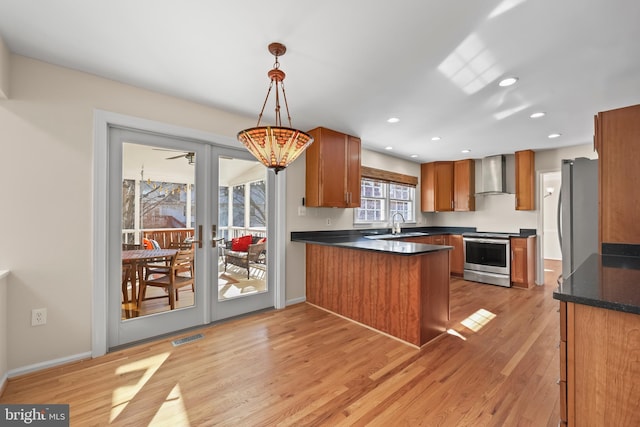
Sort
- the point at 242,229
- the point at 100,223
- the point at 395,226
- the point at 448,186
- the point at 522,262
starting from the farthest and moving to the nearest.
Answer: the point at 448,186, the point at 395,226, the point at 522,262, the point at 242,229, the point at 100,223

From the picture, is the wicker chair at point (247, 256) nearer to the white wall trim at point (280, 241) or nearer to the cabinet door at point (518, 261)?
the white wall trim at point (280, 241)

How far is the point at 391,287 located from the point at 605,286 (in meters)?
1.75

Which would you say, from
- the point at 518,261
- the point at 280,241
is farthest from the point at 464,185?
the point at 280,241

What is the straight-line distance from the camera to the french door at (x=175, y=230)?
2510mm

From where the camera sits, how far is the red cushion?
127 inches

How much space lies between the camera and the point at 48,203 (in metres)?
2.13

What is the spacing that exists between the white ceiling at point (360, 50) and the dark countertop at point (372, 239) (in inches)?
58.2

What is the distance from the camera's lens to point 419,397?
5.96 ft

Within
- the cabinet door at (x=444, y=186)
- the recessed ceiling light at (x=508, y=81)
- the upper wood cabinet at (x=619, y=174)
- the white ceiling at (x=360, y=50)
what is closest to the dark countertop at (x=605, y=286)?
the upper wood cabinet at (x=619, y=174)

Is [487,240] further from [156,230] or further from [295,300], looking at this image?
[156,230]

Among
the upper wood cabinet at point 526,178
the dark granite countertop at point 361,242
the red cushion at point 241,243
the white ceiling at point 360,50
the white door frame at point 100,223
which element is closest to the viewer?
the white ceiling at point 360,50

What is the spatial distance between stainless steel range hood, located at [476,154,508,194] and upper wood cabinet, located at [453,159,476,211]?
0.27m

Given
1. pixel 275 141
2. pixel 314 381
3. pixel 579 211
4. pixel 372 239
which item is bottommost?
pixel 314 381

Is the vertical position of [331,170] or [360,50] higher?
[360,50]
